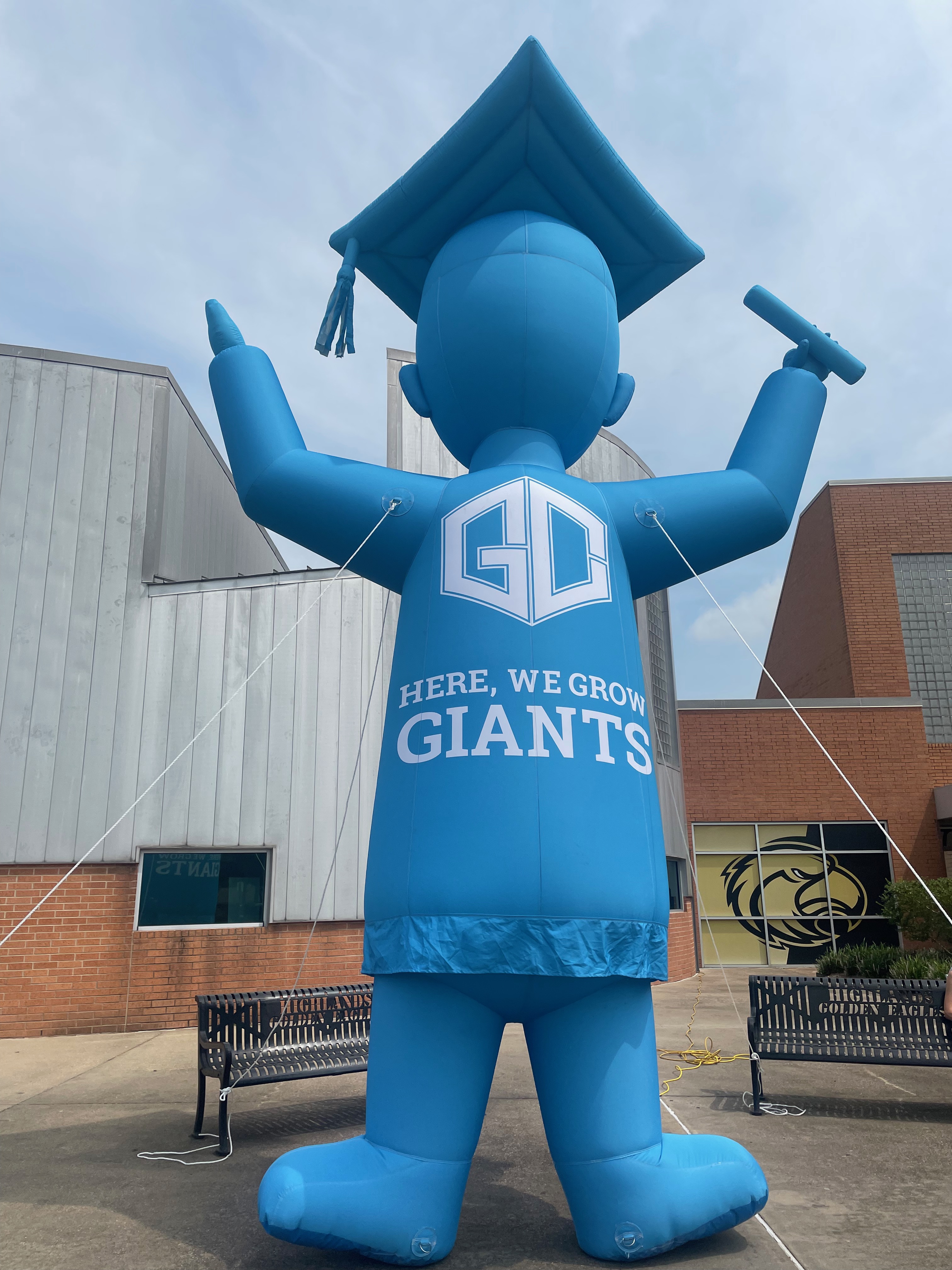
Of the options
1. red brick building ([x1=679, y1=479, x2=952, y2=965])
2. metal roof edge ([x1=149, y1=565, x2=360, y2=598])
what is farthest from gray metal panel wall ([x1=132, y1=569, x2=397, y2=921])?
red brick building ([x1=679, y1=479, x2=952, y2=965])

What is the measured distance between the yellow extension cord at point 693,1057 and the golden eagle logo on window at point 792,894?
7903mm

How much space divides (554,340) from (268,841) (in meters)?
6.57

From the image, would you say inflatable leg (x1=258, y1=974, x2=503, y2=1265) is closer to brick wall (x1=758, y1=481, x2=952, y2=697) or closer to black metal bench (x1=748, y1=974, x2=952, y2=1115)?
black metal bench (x1=748, y1=974, x2=952, y2=1115)

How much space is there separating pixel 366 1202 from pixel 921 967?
774cm

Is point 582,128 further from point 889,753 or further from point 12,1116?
point 889,753

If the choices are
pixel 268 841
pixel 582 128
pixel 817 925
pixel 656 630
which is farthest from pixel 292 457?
pixel 817 925

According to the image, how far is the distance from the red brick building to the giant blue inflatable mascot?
1156 centimetres

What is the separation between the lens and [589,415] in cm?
377

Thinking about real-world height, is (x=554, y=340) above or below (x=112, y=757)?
above

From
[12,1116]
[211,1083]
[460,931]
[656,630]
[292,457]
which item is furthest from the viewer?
[656,630]

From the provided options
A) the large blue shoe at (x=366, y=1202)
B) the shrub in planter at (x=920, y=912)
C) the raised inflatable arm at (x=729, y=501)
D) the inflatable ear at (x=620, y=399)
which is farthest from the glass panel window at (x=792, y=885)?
the large blue shoe at (x=366, y=1202)

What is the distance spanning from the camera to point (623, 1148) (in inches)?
110

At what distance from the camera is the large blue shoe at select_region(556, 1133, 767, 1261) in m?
2.76

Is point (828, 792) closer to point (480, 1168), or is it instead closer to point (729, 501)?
point (480, 1168)
